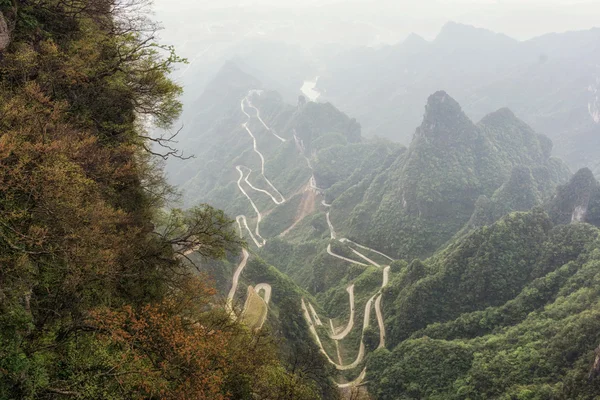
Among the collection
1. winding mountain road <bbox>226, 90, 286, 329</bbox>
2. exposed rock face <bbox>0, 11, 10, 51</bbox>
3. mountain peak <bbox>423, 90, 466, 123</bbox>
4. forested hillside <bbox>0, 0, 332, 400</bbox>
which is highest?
exposed rock face <bbox>0, 11, 10, 51</bbox>

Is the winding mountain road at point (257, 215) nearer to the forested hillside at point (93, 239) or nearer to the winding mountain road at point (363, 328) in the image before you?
the winding mountain road at point (363, 328)

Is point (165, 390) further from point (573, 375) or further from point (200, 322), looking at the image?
point (573, 375)

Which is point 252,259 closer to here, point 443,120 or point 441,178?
point 441,178

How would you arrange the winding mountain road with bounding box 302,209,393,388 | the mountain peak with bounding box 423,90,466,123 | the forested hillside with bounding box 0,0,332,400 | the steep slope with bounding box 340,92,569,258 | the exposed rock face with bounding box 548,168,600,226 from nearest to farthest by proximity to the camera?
the forested hillside with bounding box 0,0,332,400, the winding mountain road with bounding box 302,209,393,388, the exposed rock face with bounding box 548,168,600,226, the steep slope with bounding box 340,92,569,258, the mountain peak with bounding box 423,90,466,123

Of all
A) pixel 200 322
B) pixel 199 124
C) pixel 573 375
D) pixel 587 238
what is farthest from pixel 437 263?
pixel 199 124

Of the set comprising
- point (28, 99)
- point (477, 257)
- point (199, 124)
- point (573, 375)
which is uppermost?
point (28, 99)

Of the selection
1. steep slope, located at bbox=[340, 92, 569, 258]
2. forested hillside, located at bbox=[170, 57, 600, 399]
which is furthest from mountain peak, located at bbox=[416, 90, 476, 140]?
forested hillside, located at bbox=[170, 57, 600, 399]

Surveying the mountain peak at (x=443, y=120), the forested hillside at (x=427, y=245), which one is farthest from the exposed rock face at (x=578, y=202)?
the mountain peak at (x=443, y=120)

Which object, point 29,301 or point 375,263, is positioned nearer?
point 29,301

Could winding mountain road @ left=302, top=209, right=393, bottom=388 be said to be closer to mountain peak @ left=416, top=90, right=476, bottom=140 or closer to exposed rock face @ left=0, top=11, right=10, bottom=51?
exposed rock face @ left=0, top=11, right=10, bottom=51
